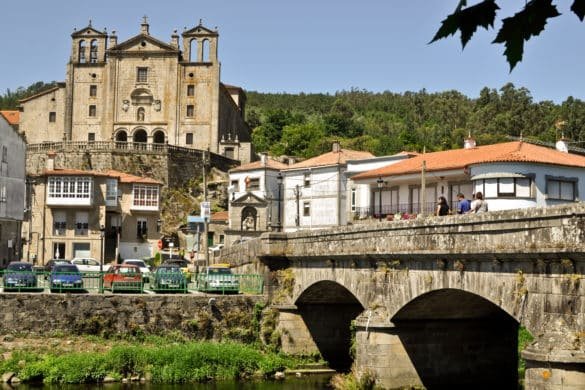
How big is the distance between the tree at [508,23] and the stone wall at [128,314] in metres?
33.9

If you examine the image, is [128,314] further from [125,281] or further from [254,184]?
[254,184]

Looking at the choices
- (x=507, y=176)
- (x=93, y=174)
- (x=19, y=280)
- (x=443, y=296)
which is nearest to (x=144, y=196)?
(x=93, y=174)

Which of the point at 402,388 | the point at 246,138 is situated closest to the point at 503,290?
the point at 402,388

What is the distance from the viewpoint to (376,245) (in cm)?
2661

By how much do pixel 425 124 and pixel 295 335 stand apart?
358 ft

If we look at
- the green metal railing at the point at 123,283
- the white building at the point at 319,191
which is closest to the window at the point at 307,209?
the white building at the point at 319,191

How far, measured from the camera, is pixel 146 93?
319 ft

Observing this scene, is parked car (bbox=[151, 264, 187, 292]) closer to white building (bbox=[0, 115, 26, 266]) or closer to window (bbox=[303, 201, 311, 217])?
white building (bbox=[0, 115, 26, 266])

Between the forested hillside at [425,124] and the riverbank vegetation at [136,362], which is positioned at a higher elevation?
the forested hillside at [425,124]

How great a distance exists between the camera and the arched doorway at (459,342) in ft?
86.1

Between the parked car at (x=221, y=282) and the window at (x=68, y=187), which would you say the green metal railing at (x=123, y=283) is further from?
the window at (x=68, y=187)

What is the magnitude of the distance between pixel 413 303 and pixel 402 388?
3.19 meters

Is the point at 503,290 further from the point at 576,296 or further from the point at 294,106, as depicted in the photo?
the point at 294,106

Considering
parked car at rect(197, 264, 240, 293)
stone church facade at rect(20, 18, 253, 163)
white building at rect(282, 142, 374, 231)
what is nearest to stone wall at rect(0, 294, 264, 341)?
parked car at rect(197, 264, 240, 293)
